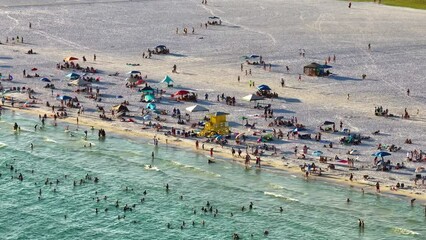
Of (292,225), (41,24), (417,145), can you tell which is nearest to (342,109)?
(417,145)

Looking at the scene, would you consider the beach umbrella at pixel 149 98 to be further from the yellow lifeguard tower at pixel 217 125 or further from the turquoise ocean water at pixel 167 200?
the yellow lifeguard tower at pixel 217 125

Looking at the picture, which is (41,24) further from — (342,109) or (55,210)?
(55,210)

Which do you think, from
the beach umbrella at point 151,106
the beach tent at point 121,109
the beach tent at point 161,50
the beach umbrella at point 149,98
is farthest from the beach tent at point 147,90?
the beach tent at point 161,50

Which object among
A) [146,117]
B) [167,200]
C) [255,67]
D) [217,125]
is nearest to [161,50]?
[255,67]

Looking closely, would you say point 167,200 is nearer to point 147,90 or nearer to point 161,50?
point 147,90

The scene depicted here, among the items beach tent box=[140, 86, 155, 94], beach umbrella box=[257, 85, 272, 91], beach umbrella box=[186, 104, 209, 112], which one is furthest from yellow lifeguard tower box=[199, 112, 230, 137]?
beach tent box=[140, 86, 155, 94]

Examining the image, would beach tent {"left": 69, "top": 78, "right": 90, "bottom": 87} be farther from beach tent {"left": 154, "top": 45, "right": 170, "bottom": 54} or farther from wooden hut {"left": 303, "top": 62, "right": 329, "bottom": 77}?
wooden hut {"left": 303, "top": 62, "right": 329, "bottom": 77}
